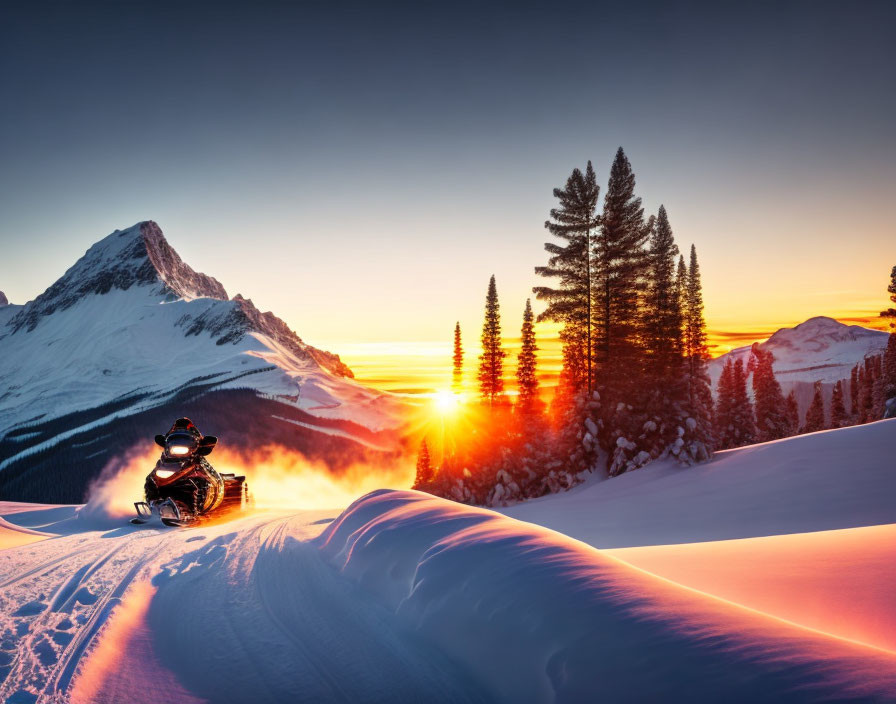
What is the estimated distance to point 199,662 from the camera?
3.20 meters

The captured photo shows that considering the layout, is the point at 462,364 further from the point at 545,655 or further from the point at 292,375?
the point at 292,375

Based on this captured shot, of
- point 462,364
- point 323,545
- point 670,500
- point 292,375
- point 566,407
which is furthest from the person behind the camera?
point 292,375

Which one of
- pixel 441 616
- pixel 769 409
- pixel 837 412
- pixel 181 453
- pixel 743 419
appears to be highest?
pixel 181 453

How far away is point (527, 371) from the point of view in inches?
1129

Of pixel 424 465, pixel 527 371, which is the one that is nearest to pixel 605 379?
pixel 527 371

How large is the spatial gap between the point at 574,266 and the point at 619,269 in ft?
7.01

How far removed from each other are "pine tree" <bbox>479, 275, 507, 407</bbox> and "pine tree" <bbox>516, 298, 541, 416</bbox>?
2.57m

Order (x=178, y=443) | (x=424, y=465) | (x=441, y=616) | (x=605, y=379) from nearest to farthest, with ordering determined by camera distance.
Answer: (x=441, y=616) → (x=178, y=443) → (x=605, y=379) → (x=424, y=465)

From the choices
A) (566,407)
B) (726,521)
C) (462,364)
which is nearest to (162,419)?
(462,364)

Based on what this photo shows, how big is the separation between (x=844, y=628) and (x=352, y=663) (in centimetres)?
369

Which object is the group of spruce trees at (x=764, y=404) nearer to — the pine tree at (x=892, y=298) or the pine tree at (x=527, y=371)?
the pine tree at (x=892, y=298)

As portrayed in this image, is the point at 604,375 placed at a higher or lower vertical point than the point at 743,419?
higher

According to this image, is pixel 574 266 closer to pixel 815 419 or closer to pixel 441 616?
pixel 441 616

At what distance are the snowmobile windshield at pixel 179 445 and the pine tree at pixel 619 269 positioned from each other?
672 inches
